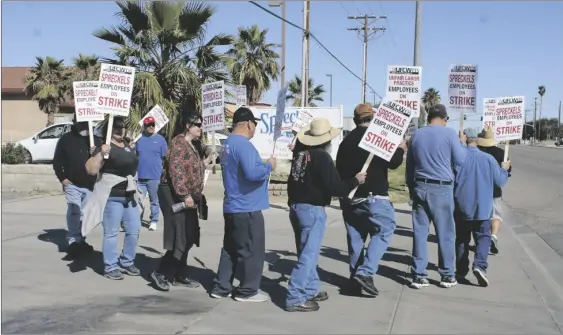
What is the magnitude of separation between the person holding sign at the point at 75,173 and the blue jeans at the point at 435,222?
3924 millimetres

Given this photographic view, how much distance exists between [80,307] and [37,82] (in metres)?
29.0

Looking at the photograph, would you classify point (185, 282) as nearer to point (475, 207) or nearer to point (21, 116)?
point (475, 207)

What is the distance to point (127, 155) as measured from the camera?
21.4 feet

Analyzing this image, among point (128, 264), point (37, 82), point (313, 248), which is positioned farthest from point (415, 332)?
point (37, 82)

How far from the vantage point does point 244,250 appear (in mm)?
5508

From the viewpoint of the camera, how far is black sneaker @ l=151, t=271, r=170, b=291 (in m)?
5.98

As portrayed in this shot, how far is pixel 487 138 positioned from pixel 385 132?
2560 mm

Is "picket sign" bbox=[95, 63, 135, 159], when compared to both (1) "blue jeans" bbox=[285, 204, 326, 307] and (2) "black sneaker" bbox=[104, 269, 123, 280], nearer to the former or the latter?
(2) "black sneaker" bbox=[104, 269, 123, 280]

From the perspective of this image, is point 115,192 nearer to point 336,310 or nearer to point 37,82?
point 336,310

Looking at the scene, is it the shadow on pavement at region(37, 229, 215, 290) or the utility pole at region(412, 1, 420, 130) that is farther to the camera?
the utility pole at region(412, 1, 420, 130)

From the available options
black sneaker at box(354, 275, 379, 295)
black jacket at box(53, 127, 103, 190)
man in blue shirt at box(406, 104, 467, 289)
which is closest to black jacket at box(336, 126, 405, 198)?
man in blue shirt at box(406, 104, 467, 289)

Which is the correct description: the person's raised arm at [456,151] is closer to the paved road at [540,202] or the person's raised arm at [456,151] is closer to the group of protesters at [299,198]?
the group of protesters at [299,198]

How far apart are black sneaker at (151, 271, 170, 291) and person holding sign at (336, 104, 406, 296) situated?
6.24ft

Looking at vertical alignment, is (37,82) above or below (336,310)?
above
